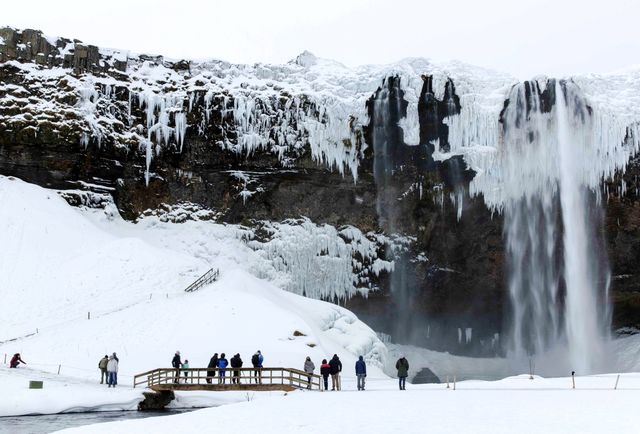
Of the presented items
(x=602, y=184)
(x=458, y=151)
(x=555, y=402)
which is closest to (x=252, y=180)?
(x=458, y=151)

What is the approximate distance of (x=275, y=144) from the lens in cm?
4606

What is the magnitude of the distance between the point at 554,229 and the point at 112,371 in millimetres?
31855

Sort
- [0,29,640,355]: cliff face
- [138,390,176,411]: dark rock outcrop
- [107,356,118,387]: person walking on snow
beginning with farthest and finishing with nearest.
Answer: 1. [0,29,640,355]: cliff face
2. [107,356,118,387]: person walking on snow
3. [138,390,176,411]: dark rock outcrop

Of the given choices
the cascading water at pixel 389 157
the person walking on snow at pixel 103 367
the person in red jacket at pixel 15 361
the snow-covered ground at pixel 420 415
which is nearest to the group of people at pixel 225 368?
the person walking on snow at pixel 103 367

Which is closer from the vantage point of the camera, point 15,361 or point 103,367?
point 103,367

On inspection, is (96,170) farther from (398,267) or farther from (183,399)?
(183,399)

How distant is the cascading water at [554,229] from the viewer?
45.2 meters

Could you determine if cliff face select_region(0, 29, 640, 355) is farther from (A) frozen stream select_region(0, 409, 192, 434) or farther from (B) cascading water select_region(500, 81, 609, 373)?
(A) frozen stream select_region(0, 409, 192, 434)

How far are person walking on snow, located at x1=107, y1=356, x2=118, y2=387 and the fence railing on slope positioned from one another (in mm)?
11200

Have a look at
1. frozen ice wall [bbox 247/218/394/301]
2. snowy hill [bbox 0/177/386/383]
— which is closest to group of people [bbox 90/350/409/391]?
snowy hill [bbox 0/177/386/383]

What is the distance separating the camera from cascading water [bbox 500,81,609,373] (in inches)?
1778

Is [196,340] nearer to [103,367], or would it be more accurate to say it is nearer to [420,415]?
[103,367]

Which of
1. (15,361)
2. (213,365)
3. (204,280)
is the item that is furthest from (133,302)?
Result: (213,365)

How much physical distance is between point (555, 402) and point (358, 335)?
20476 millimetres
